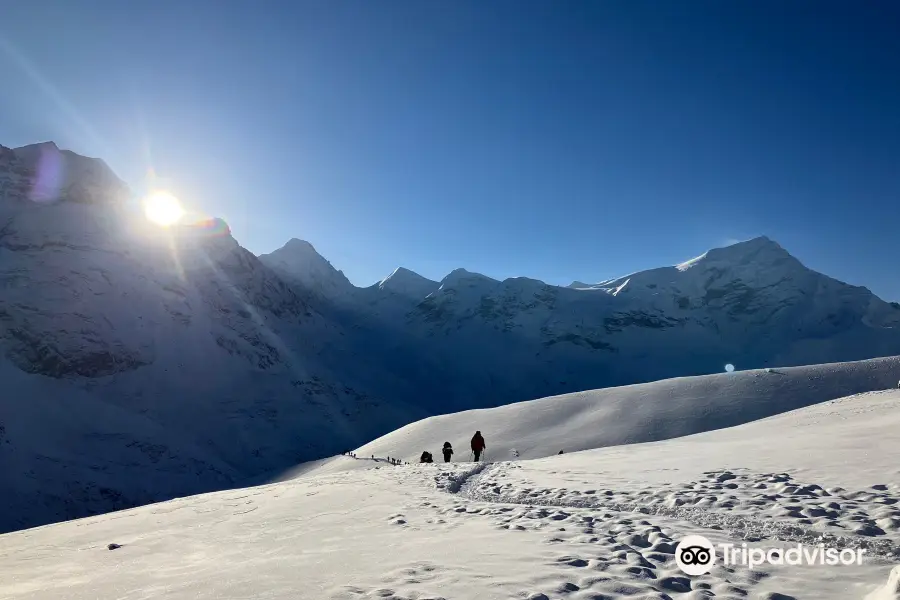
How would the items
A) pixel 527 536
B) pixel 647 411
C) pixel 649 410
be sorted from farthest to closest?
pixel 649 410 < pixel 647 411 < pixel 527 536

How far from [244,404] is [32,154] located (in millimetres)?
89235

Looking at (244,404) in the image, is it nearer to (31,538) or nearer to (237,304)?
(237,304)

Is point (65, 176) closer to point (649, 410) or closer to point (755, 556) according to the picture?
point (649, 410)

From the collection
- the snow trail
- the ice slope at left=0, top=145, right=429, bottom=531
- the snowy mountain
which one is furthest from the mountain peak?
the snow trail

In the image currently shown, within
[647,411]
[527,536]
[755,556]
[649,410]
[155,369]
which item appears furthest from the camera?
[155,369]

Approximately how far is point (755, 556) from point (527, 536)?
3.14 meters

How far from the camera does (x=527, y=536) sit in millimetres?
7590

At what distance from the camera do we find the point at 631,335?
19875cm

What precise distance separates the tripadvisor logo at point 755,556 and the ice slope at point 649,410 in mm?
22742

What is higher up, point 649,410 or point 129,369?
point 129,369

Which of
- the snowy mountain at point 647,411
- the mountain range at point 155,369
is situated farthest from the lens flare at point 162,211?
the snowy mountain at point 647,411

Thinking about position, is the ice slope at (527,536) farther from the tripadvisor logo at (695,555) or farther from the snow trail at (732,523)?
the tripadvisor logo at (695,555)

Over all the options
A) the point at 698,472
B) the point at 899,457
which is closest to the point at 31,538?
the point at 698,472

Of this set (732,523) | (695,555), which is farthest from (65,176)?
(695,555)
